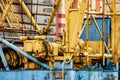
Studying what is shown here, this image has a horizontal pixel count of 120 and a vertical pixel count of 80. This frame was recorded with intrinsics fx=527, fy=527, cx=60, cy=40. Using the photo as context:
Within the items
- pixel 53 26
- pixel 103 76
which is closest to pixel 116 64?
pixel 103 76

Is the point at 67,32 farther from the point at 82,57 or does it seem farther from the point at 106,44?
the point at 106,44

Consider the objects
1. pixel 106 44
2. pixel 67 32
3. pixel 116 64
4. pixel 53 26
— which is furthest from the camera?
pixel 53 26

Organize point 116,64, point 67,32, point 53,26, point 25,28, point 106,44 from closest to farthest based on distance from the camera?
point 67,32, point 116,64, point 106,44, point 25,28, point 53,26

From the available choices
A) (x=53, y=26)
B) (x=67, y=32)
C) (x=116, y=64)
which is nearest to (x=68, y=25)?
(x=67, y=32)

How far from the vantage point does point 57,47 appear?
499 inches

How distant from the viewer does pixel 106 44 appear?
1519cm

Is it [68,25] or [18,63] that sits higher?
[68,25]

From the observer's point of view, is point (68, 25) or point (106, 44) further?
point (106, 44)

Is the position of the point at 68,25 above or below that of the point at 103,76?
above

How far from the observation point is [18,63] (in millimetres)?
13070

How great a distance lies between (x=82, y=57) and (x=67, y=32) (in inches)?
38.5

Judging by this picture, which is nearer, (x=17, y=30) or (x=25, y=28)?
(x=17, y=30)

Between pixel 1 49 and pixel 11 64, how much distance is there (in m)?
0.46

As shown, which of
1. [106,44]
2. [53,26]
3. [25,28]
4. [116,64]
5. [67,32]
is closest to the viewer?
[67,32]
